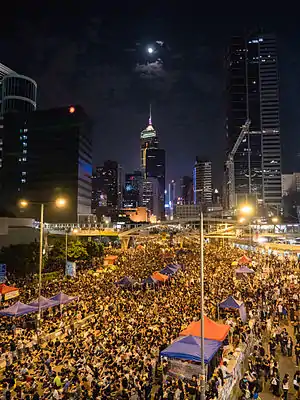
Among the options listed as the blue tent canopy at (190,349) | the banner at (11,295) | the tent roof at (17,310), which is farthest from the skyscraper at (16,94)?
the blue tent canopy at (190,349)

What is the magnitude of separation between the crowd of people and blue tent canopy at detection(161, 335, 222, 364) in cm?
75

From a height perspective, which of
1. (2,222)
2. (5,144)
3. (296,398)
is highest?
(5,144)

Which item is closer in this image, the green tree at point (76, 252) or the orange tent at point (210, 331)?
the orange tent at point (210, 331)

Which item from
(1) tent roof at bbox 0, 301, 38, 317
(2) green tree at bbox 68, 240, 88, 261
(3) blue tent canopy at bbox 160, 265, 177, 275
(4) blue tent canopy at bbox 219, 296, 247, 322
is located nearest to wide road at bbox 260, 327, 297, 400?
(4) blue tent canopy at bbox 219, 296, 247, 322

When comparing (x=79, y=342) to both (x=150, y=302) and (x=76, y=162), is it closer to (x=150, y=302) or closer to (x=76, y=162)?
(x=150, y=302)

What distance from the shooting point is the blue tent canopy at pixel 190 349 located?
12667mm

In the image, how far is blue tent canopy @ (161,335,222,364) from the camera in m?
12.7

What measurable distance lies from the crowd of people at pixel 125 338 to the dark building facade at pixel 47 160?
91877 mm

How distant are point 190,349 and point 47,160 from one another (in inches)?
4595

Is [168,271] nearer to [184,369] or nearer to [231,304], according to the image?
[231,304]

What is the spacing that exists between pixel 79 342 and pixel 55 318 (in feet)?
16.0

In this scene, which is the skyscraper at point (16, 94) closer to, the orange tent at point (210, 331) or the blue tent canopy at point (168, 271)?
the blue tent canopy at point (168, 271)

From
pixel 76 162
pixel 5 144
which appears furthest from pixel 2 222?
pixel 5 144

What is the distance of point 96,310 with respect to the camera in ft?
73.8
